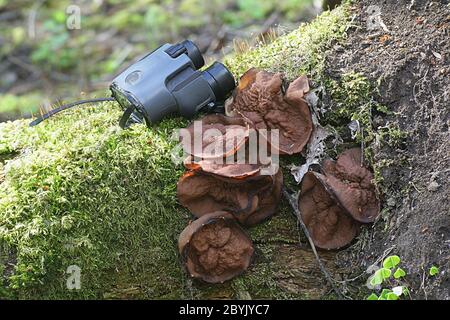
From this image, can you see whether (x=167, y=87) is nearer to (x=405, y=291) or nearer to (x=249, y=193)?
(x=249, y=193)

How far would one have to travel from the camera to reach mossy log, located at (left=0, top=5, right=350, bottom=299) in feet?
9.66

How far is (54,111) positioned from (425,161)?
211 cm

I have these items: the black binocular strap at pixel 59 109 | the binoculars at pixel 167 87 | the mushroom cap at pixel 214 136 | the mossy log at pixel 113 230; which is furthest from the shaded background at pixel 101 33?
the mossy log at pixel 113 230

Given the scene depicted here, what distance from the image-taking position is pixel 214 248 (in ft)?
9.73

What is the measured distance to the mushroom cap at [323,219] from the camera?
9.98 ft

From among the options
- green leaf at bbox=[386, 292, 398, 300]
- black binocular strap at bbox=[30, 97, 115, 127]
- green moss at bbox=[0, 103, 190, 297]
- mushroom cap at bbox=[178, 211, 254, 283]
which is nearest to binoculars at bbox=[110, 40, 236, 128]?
green moss at bbox=[0, 103, 190, 297]

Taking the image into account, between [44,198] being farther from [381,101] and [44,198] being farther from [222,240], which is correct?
[381,101]

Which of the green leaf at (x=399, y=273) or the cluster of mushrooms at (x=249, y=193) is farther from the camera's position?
the cluster of mushrooms at (x=249, y=193)

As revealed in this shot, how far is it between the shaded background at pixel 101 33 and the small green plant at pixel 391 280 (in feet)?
15.7

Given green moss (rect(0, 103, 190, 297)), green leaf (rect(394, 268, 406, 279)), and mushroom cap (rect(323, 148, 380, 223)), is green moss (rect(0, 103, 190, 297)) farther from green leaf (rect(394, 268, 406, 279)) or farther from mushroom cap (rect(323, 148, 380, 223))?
green leaf (rect(394, 268, 406, 279))

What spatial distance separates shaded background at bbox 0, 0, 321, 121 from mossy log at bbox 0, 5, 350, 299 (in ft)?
13.8

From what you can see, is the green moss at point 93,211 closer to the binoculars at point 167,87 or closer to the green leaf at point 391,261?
the binoculars at point 167,87

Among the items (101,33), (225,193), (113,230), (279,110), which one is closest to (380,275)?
(225,193)

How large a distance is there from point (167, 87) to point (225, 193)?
703mm
